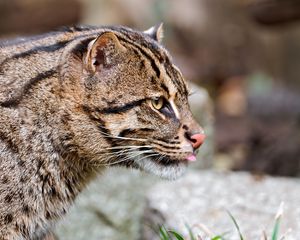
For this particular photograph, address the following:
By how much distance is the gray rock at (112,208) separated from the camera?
8320mm

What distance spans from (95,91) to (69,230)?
297 centimetres

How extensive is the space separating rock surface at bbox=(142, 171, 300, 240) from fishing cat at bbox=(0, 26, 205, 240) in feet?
3.77

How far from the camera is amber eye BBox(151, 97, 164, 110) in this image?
549cm

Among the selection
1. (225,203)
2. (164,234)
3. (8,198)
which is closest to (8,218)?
(8,198)

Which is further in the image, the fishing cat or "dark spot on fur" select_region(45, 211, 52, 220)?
"dark spot on fur" select_region(45, 211, 52, 220)

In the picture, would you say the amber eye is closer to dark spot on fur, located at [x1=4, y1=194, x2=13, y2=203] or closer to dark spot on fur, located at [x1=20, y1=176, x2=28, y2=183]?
dark spot on fur, located at [x1=20, y1=176, x2=28, y2=183]

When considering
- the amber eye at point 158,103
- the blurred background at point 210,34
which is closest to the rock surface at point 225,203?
the amber eye at point 158,103

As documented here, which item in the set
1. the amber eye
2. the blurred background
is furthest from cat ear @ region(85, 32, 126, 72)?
the blurred background

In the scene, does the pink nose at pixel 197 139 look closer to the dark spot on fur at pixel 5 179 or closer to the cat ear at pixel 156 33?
Result: the cat ear at pixel 156 33

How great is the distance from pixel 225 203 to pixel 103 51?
2.32m

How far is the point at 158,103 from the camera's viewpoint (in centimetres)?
551

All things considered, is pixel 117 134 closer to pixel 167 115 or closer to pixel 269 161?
pixel 167 115

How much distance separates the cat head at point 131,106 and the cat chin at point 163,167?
0.18 feet

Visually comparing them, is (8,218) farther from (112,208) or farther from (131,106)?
(112,208)
